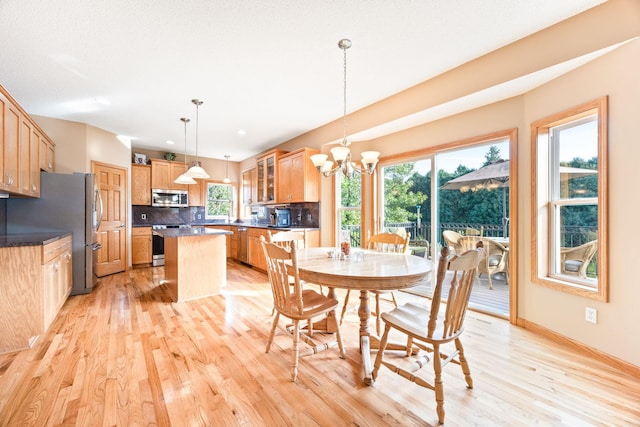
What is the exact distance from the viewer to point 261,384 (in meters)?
1.85

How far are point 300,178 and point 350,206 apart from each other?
102cm

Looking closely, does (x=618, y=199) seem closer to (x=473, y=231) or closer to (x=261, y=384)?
(x=473, y=231)

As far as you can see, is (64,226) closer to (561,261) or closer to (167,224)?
(167,224)

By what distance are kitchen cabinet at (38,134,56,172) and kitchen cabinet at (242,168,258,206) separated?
3393mm

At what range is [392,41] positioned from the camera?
2289 mm

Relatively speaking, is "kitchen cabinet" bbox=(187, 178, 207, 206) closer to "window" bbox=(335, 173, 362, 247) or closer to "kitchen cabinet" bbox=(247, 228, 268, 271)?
"kitchen cabinet" bbox=(247, 228, 268, 271)

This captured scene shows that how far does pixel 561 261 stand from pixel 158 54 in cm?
424

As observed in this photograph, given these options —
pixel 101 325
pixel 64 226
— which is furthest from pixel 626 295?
pixel 64 226

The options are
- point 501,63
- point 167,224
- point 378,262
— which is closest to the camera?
point 378,262

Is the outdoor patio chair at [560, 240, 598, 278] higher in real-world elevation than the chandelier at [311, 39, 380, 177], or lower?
lower

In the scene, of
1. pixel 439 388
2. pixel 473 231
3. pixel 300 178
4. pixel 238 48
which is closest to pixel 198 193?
pixel 300 178

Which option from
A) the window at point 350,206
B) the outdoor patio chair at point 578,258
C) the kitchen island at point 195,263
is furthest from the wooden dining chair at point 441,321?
the window at point 350,206

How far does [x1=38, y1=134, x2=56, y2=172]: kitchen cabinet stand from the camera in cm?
357

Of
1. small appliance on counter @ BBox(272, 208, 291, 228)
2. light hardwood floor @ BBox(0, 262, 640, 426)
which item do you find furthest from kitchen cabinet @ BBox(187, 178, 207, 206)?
light hardwood floor @ BBox(0, 262, 640, 426)
